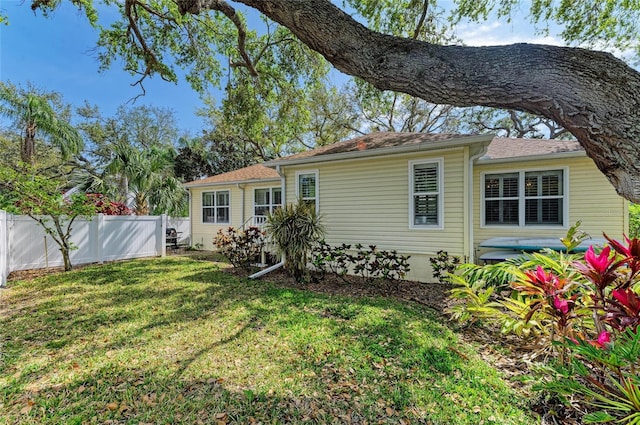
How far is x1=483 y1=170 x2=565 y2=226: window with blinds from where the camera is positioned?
7.29 metres

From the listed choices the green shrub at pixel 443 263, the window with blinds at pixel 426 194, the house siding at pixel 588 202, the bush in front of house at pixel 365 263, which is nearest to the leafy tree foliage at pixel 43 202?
the bush in front of house at pixel 365 263

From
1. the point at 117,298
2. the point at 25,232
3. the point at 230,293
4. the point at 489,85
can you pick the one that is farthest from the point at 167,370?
the point at 25,232

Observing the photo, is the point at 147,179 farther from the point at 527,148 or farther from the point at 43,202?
the point at 527,148

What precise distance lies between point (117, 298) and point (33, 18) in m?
7.71

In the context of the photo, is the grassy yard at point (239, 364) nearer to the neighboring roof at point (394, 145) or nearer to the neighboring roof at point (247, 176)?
the neighboring roof at point (394, 145)

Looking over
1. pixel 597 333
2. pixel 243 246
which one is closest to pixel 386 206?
pixel 243 246

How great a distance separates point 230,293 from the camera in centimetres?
594

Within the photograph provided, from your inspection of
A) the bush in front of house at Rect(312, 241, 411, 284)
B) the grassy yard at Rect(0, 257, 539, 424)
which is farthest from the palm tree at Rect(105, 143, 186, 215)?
the bush in front of house at Rect(312, 241, 411, 284)

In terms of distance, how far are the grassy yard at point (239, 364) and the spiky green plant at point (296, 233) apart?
157cm

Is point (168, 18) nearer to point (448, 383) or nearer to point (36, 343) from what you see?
point (36, 343)

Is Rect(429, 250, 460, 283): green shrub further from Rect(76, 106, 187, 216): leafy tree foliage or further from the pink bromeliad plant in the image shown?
Rect(76, 106, 187, 216): leafy tree foliage

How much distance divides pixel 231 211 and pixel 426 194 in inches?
335

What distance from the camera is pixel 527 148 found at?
8180 millimetres

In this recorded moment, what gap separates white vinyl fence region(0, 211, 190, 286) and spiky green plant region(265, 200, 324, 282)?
5.72 m
